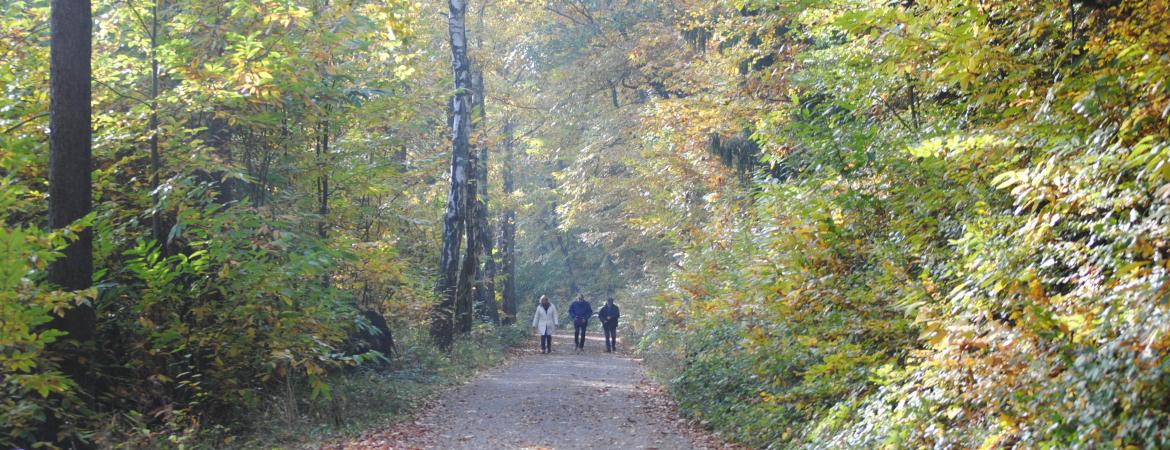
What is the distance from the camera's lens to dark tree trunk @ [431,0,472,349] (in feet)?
64.3

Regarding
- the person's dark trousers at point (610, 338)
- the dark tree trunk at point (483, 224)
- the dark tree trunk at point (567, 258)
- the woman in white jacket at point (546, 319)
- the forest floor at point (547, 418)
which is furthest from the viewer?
the dark tree trunk at point (567, 258)

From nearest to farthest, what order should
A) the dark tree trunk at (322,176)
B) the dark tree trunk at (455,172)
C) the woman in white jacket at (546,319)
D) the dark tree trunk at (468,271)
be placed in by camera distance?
the dark tree trunk at (322,176) → the dark tree trunk at (455,172) → the dark tree trunk at (468,271) → the woman in white jacket at (546,319)

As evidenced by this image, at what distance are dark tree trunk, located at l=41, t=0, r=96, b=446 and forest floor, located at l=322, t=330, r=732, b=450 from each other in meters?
3.02

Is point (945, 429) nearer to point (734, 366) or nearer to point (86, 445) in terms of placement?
point (734, 366)

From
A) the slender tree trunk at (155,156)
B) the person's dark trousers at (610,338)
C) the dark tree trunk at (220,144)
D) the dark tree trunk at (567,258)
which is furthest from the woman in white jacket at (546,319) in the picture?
the dark tree trunk at (567,258)

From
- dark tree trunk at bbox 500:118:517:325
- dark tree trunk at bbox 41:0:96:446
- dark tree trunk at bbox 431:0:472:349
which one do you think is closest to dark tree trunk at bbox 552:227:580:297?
dark tree trunk at bbox 500:118:517:325

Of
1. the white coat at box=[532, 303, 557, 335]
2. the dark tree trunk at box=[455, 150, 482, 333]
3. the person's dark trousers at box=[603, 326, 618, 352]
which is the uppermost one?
the dark tree trunk at box=[455, 150, 482, 333]

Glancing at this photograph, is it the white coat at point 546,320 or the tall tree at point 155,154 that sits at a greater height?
the tall tree at point 155,154

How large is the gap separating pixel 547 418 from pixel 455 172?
29.1ft

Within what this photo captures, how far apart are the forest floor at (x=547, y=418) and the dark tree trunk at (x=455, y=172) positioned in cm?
169

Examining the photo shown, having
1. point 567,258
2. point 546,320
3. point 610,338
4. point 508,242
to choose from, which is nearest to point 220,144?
point 546,320

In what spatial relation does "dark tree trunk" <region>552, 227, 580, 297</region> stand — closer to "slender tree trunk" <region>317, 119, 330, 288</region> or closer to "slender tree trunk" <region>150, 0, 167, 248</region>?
"slender tree trunk" <region>317, 119, 330, 288</region>

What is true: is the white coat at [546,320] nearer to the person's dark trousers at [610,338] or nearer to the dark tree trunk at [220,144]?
the person's dark trousers at [610,338]

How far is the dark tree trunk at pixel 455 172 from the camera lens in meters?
19.6
